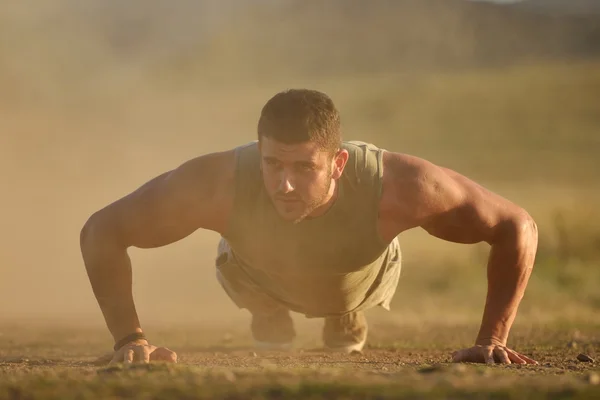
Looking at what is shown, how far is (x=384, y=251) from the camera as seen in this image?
248 inches

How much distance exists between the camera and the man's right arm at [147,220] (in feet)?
18.7

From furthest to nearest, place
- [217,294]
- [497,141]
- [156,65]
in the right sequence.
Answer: [156,65]
[497,141]
[217,294]

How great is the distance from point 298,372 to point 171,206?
1.49m

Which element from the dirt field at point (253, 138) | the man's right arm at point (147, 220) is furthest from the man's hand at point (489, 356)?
the man's right arm at point (147, 220)

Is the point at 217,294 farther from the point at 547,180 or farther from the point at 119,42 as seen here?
the point at 119,42

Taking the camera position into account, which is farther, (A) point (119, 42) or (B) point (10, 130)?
(A) point (119, 42)

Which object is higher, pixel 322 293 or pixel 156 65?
pixel 156 65

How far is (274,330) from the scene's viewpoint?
299 inches

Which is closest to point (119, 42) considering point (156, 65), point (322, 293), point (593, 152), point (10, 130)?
point (156, 65)

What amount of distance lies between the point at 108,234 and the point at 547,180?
31002 mm

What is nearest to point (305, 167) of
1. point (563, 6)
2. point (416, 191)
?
point (416, 191)

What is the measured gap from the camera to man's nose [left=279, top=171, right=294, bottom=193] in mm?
5512

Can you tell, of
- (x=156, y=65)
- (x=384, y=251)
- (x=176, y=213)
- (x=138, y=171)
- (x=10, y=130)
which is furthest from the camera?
(x=156, y=65)

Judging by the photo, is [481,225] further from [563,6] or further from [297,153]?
[563,6]
